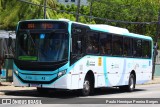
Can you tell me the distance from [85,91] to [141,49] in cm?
768

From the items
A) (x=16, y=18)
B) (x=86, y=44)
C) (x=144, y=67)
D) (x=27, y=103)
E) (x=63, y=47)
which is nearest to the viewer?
(x=27, y=103)

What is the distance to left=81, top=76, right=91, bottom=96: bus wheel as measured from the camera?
65.0 feet

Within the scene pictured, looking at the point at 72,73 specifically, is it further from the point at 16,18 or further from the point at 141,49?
the point at 16,18

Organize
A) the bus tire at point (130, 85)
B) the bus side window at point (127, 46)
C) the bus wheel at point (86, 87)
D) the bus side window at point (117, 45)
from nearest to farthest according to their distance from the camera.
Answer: the bus wheel at point (86, 87), the bus side window at point (117, 45), the bus side window at point (127, 46), the bus tire at point (130, 85)

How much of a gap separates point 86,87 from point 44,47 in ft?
9.61

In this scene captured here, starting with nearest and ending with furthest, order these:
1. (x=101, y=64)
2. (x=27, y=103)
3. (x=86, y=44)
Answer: (x=27, y=103) < (x=86, y=44) < (x=101, y=64)

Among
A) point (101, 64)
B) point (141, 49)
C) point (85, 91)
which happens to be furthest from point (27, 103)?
point (141, 49)

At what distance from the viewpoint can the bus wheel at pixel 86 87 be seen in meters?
19.8

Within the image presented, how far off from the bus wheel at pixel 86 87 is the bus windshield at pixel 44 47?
212cm

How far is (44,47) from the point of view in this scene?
60.7 ft

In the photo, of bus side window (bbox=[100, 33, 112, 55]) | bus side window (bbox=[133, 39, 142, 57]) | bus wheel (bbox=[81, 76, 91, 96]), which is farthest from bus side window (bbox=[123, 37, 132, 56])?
bus wheel (bbox=[81, 76, 91, 96])

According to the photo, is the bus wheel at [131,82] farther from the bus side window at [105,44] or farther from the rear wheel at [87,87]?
the rear wheel at [87,87]

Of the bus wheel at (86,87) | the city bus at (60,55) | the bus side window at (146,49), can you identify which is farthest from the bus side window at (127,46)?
the bus wheel at (86,87)

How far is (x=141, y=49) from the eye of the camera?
26547mm
